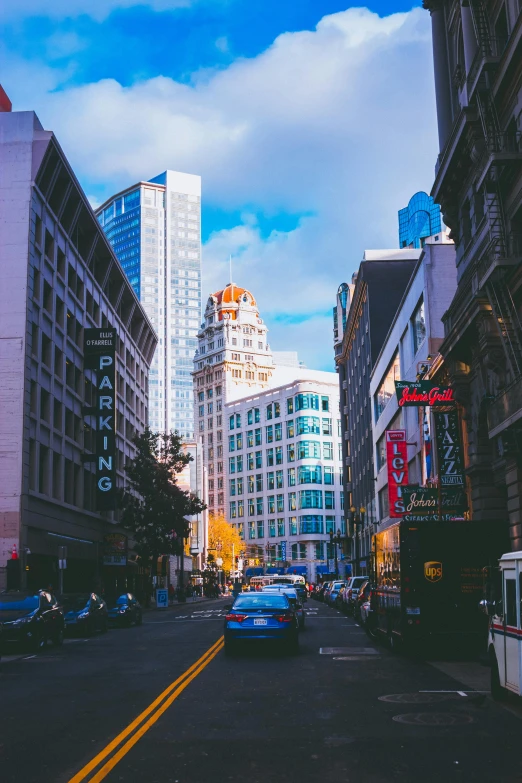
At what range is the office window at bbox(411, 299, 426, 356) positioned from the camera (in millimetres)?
45094

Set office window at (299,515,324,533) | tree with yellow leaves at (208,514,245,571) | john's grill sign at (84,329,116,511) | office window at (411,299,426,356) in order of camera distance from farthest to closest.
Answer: office window at (299,515,324,533) < tree with yellow leaves at (208,514,245,571) < john's grill sign at (84,329,116,511) < office window at (411,299,426,356)

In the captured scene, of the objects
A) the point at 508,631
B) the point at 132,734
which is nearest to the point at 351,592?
the point at 508,631

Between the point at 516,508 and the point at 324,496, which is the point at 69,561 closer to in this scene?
the point at 516,508

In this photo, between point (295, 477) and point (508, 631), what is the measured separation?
14196cm

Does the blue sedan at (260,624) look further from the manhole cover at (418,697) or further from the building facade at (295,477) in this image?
the building facade at (295,477)

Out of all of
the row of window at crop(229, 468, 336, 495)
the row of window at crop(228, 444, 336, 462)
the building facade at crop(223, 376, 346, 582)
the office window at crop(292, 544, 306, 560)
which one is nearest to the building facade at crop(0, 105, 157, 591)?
the office window at crop(292, 544, 306, 560)

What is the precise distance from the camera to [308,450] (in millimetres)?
152125

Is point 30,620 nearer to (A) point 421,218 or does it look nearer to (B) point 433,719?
(B) point 433,719

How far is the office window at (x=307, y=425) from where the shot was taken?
500ft

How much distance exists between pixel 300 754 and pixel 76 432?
4662 cm

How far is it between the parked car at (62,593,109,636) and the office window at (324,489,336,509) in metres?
120

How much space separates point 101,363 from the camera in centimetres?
5672

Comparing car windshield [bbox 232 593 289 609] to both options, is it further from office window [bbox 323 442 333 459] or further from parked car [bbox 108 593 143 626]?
office window [bbox 323 442 333 459]

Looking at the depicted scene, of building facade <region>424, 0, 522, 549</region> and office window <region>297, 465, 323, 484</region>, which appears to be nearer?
building facade <region>424, 0, 522, 549</region>
